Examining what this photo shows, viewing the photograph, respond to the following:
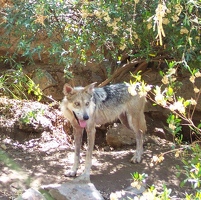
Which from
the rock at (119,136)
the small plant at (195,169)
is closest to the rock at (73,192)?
the small plant at (195,169)

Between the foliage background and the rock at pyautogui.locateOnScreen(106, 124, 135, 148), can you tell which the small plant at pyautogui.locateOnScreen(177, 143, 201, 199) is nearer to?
the foliage background

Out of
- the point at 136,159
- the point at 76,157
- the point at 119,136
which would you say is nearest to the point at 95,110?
the point at 76,157

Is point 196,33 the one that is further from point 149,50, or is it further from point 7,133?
point 7,133

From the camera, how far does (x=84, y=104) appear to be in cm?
552

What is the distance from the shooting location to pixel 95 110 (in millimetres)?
5934

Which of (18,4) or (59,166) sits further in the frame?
(59,166)

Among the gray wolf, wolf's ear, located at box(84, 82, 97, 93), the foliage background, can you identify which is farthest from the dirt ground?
the foliage background

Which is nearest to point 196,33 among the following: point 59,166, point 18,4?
point 18,4

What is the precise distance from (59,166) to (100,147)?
1856 millimetres

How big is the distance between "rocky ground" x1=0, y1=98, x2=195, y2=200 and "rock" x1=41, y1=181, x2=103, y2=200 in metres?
0.35

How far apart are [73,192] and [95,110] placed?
1527 mm

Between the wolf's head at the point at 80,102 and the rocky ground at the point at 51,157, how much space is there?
1018 millimetres

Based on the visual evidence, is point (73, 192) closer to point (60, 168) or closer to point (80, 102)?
point (60, 168)

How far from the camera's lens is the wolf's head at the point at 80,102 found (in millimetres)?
5488
